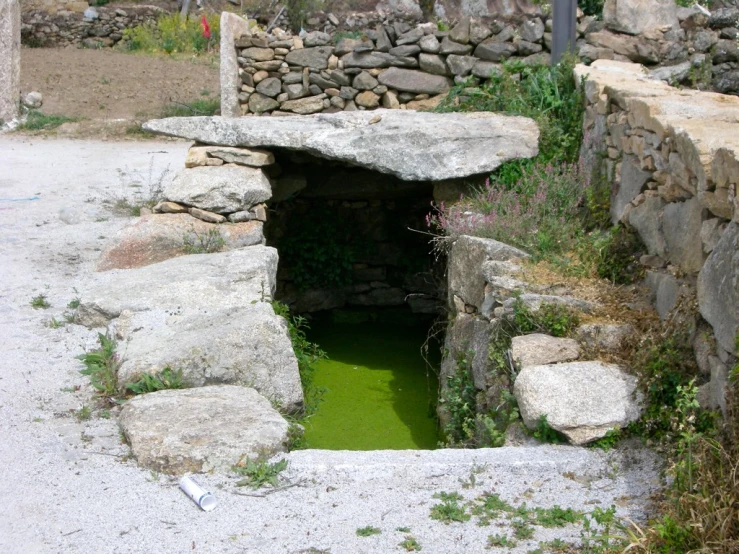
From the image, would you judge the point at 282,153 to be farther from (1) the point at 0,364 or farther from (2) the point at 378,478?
(2) the point at 378,478

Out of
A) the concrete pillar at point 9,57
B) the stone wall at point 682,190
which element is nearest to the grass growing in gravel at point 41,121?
the concrete pillar at point 9,57

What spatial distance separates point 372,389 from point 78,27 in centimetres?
1480

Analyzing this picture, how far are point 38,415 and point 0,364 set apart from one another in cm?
74

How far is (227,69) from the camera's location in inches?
445

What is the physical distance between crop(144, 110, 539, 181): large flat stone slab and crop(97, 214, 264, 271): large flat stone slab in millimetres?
867

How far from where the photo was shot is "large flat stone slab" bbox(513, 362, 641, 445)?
4008 millimetres

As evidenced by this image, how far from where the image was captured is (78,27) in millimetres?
19234

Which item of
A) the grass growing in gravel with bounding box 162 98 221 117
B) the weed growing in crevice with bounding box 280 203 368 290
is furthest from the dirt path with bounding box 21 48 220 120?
the weed growing in crevice with bounding box 280 203 368 290

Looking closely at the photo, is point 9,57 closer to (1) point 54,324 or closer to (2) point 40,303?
(2) point 40,303

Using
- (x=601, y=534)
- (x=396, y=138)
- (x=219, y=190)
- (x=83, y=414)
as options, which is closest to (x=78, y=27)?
(x=219, y=190)

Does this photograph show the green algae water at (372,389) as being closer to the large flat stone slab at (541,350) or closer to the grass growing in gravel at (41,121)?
the large flat stone slab at (541,350)

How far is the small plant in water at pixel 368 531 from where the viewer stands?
3346mm

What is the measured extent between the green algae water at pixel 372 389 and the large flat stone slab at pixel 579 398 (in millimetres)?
1579

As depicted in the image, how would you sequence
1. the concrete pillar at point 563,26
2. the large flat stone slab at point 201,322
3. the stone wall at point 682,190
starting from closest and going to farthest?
the stone wall at point 682,190 < the large flat stone slab at point 201,322 < the concrete pillar at point 563,26
